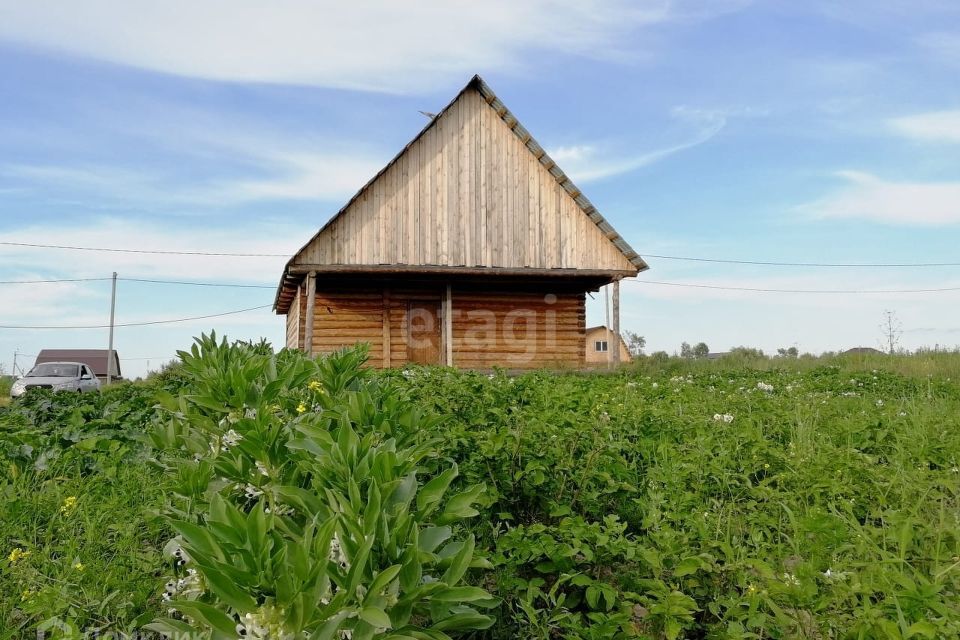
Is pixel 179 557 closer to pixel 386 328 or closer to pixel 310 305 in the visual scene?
pixel 310 305

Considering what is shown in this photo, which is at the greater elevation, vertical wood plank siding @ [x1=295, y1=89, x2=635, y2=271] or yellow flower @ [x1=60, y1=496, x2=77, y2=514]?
vertical wood plank siding @ [x1=295, y1=89, x2=635, y2=271]

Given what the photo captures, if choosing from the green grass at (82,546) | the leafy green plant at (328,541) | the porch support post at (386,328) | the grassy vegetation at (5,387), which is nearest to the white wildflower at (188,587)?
the leafy green plant at (328,541)

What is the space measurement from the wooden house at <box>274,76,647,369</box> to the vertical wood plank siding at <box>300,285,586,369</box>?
0.09ft

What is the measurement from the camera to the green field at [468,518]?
5.75ft

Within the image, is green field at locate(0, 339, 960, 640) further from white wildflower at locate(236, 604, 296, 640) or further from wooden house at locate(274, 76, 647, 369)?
wooden house at locate(274, 76, 647, 369)

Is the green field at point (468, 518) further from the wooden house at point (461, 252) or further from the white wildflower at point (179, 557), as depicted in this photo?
the wooden house at point (461, 252)

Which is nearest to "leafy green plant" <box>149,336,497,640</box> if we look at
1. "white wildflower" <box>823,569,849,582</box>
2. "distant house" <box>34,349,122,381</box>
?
"white wildflower" <box>823,569,849,582</box>

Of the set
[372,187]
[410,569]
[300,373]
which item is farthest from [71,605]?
[372,187]

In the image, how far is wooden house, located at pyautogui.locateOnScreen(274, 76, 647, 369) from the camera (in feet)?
62.8

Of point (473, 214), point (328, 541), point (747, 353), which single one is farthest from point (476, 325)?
point (328, 541)

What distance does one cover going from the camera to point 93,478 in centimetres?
572

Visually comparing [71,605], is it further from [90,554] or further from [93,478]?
[93,478]

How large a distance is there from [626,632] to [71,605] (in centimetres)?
260

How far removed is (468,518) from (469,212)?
640 inches
